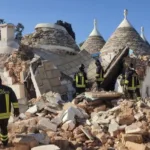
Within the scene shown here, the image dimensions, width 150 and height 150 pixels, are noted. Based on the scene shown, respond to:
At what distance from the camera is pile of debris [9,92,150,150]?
6.61 meters

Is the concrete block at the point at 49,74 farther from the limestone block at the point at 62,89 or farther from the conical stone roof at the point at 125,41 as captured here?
the conical stone roof at the point at 125,41

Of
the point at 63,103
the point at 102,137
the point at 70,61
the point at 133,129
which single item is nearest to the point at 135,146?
the point at 133,129

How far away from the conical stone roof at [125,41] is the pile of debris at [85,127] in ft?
37.7

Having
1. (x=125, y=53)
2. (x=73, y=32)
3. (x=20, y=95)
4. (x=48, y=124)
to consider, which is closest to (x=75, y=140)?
(x=48, y=124)

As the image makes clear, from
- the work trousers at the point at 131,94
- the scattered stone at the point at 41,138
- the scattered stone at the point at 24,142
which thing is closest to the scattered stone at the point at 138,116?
the scattered stone at the point at 41,138

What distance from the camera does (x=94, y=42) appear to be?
80.7ft

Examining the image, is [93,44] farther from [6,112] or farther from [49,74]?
[6,112]

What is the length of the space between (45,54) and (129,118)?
266 inches

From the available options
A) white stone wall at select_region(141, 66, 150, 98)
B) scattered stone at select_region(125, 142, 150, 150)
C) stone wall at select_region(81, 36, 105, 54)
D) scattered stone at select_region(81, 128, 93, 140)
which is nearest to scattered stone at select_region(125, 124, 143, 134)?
scattered stone at select_region(125, 142, 150, 150)

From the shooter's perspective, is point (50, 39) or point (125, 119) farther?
point (50, 39)

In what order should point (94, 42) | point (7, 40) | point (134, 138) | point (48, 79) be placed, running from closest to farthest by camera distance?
point (134, 138) → point (48, 79) → point (7, 40) → point (94, 42)

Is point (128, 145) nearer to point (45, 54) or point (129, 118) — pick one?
point (129, 118)

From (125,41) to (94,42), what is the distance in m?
4.23

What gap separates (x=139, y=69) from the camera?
14539 millimetres
